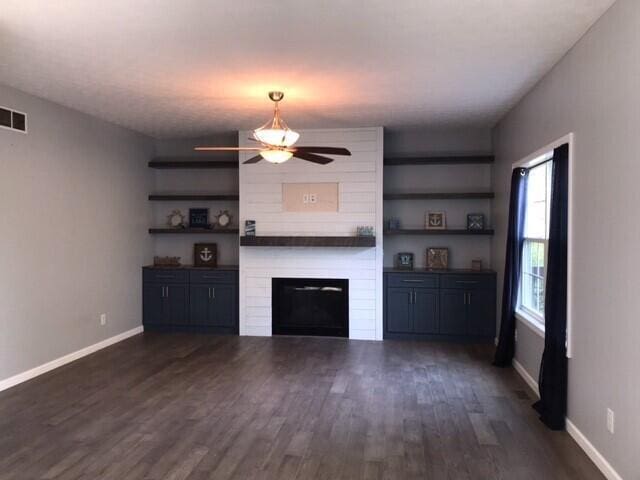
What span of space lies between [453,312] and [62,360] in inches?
181

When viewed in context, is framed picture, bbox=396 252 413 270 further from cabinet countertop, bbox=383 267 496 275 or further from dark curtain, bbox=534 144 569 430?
dark curtain, bbox=534 144 569 430

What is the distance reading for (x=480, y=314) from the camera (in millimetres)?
6129

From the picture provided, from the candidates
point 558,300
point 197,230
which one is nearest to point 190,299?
point 197,230

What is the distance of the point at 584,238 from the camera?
3256 mm

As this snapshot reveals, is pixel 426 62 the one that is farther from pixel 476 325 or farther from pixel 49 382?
pixel 49 382

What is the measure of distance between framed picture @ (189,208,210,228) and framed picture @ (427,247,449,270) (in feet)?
10.6

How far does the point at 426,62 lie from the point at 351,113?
176cm

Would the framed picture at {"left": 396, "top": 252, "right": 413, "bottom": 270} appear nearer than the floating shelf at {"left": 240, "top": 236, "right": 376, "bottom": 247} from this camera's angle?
No

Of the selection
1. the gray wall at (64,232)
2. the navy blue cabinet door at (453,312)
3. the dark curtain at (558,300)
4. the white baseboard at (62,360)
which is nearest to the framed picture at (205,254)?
the gray wall at (64,232)

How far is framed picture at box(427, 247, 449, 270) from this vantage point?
258 inches

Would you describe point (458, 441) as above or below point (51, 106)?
below

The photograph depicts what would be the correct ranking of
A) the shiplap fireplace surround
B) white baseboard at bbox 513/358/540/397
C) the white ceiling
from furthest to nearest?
the shiplap fireplace surround
white baseboard at bbox 513/358/540/397
the white ceiling

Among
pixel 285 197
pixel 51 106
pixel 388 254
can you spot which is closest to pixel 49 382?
pixel 51 106

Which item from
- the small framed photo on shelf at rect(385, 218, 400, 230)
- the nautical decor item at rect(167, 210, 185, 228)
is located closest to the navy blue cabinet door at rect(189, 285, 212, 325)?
the nautical decor item at rect(167, 210, 185, 228)
